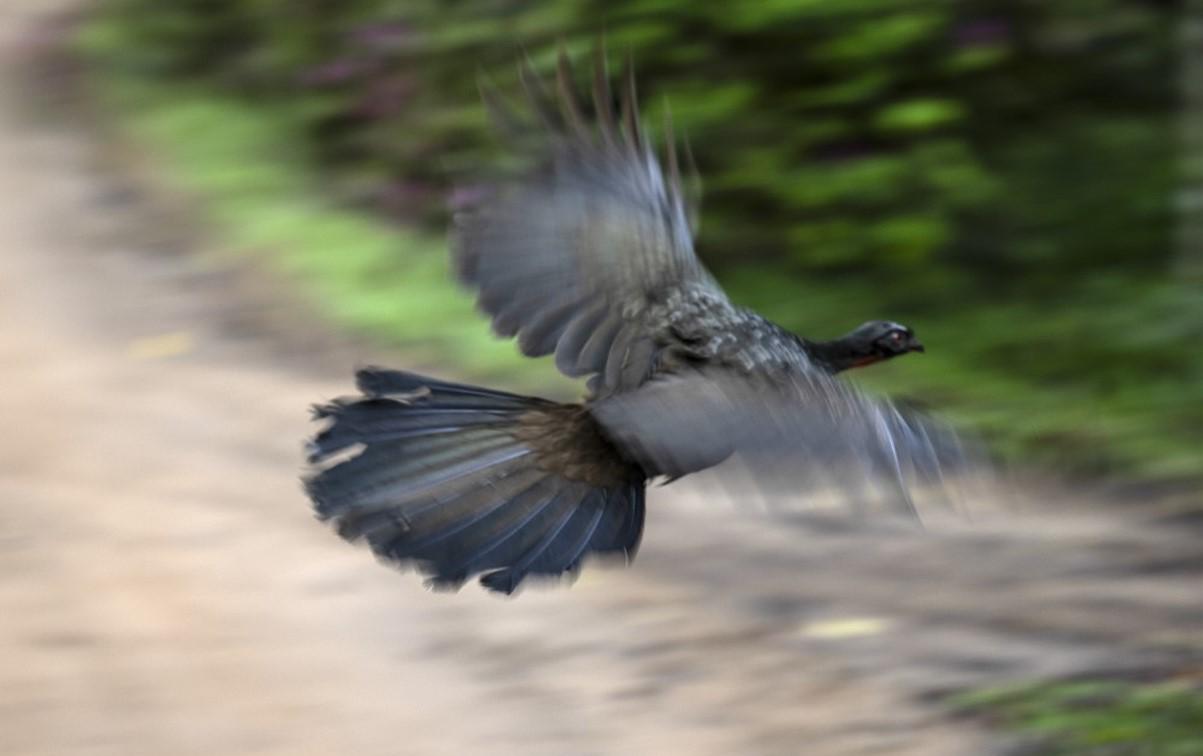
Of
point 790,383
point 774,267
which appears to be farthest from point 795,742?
point 774,267

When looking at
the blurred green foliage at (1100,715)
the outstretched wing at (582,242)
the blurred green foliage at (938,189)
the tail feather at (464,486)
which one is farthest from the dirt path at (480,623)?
the outstretched wing at (582,242)

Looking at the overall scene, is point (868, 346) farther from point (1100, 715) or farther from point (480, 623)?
point (480, 623)

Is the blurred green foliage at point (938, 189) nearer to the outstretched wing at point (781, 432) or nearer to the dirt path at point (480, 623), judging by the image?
the dirt path at point (480, 623)

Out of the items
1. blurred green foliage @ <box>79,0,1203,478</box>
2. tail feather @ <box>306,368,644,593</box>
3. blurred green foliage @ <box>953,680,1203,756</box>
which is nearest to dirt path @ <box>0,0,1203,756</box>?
blurred green foliage @ <box>953,680,1203,756</box>

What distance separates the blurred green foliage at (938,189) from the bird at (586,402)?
2.46m

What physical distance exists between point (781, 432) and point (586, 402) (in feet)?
2.39

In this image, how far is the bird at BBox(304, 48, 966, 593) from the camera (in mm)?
3643

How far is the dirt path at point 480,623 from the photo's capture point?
500 centimetres

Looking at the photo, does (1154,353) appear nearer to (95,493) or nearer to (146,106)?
(95,493)

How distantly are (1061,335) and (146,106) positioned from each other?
5.46 m

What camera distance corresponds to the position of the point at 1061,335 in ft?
23.3

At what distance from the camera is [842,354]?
4309 millimetres

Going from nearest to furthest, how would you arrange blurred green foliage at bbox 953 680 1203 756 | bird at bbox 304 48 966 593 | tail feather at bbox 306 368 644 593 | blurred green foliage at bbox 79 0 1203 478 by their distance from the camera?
bird at bbox 304 48 966 593 < tail feather at bbox 306 368 644 593 < blurred green foliage at bbox 953 680 1203 756 < blurred green foliage at bbox 79 0 1203 478

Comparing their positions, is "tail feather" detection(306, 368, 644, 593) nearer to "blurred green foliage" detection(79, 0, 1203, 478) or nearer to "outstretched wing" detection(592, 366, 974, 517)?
"outstretched wing" detection(592, 366, 974, 517)
